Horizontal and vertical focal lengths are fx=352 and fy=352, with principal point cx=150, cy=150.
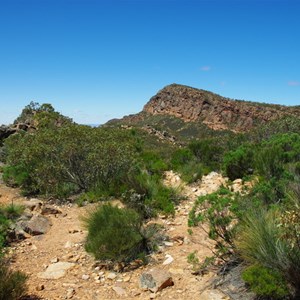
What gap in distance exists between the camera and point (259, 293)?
12.8ft

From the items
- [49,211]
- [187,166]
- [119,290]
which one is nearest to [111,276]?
[119,290]

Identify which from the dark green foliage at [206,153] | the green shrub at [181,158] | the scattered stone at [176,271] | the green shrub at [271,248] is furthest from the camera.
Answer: the dark green foliage at [206,153]

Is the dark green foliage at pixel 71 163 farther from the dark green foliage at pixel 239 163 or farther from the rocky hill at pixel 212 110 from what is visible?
the rocky hill at pixel 212 110

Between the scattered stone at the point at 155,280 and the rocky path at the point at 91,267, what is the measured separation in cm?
6

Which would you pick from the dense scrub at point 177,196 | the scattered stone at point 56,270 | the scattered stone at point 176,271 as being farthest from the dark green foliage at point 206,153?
the scattered stone at point 56,270

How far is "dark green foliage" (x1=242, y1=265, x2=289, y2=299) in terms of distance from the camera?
12.6 ft

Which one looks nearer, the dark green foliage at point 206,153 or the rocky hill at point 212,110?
the dark green foliage at point 206,153

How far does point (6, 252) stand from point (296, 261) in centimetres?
456

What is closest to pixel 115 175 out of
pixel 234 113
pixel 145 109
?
pixel 234 113

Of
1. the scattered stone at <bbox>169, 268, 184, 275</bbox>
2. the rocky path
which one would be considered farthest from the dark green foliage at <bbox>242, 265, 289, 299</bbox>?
the scattered stone at <bbox>169, 268, 184, 275</bbox>

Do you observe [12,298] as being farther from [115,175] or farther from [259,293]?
[115,175]

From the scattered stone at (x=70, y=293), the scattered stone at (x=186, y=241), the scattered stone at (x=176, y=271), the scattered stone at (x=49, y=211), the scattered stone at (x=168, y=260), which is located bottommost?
the scattered stone at (x=70, y=293)

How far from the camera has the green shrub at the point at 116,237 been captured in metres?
5.66

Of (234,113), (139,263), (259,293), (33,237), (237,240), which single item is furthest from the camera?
(234,113)
